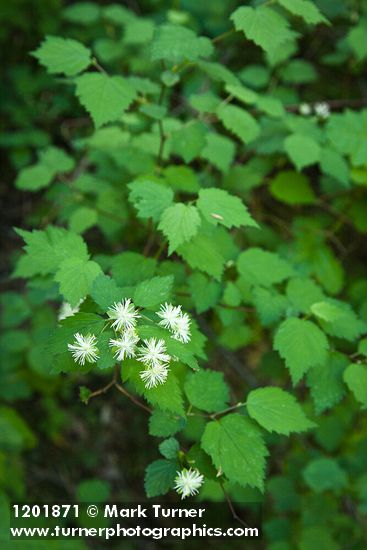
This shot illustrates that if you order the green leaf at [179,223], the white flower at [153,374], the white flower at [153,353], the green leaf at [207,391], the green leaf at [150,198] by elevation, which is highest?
the green leaf at [150,198]

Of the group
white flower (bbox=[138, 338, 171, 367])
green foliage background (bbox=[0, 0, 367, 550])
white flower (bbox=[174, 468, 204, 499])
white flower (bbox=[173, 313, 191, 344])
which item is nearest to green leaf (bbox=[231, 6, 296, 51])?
green foliage background (bbox=[0, 0, 367, 550])

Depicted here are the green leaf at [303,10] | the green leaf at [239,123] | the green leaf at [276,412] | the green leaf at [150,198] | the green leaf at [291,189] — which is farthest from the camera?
the green leaf at [291,189]

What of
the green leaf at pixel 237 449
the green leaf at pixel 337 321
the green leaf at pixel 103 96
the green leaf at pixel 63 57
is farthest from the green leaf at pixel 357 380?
the green leaf at pixel 63 57

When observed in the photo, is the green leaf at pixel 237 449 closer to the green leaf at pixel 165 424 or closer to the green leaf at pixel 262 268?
the green leaf at pixel 165 424

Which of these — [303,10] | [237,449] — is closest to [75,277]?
[237,449]

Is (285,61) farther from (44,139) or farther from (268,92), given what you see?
(44,139)

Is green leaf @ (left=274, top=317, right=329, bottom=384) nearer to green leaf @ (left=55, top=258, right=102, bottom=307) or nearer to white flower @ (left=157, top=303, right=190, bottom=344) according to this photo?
white flower @ (left=157, top=303, right=190, bottom=344)

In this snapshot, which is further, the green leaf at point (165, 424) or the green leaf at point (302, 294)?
the green leaf at point (302, 294)
